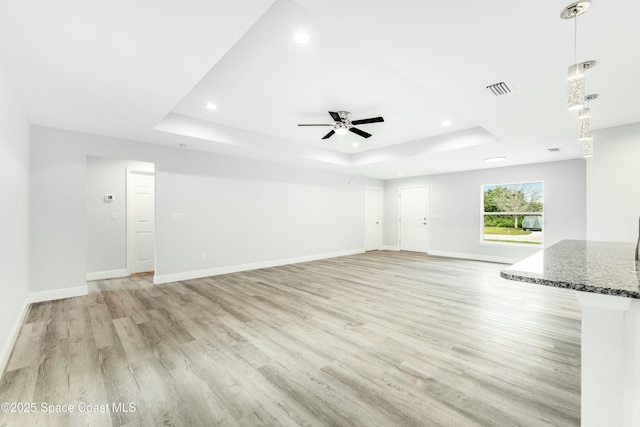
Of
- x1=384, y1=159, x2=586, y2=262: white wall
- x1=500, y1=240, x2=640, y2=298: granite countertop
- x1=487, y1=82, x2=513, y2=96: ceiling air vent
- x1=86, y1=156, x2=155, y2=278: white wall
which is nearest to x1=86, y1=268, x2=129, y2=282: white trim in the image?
x1=86, y1=156, x2=155, y2=278: white wall

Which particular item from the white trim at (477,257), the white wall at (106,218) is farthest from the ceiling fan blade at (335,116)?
the white trim at (477,257)

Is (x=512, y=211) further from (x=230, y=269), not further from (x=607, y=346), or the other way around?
(x=230, y=269)

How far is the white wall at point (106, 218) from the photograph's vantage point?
203 inches

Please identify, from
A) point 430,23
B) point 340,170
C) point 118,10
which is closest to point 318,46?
point 430,23

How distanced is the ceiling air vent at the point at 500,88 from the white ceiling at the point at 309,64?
0.26ft

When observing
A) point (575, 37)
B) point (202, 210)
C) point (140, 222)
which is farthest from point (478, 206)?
point (140, 222)

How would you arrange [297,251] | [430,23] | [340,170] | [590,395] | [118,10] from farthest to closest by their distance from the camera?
[340,170], [297,251], [430,23], [118,10], [590,395]

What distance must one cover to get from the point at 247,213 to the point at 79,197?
2789mm

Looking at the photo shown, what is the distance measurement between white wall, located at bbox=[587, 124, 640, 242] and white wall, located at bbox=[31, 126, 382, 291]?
17.4 feet

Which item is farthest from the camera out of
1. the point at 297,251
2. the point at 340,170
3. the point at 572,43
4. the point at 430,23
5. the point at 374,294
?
the point at 340,170

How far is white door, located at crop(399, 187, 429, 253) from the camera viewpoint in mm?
8406

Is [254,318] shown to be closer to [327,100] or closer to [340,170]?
[327,100]

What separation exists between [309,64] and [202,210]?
367 cm

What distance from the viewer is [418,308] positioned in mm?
3492
